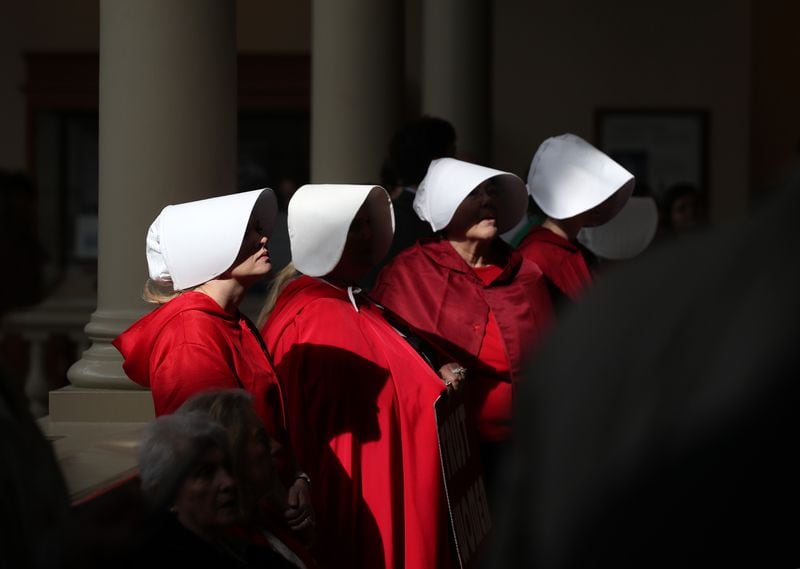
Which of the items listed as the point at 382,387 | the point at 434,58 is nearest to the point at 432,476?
the point at 382,387

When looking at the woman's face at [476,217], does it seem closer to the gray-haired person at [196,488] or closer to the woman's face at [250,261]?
the woman's face at [250,261]

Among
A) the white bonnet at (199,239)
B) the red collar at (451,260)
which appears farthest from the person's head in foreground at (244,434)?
the red collar at (451,260)

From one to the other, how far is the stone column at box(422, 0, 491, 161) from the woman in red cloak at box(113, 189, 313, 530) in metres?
7.32

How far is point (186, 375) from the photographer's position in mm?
3133

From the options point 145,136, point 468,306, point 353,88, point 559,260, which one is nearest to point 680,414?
point 468,306

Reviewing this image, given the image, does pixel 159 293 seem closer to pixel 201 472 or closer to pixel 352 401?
pixel 352 401

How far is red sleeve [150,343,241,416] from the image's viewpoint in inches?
122

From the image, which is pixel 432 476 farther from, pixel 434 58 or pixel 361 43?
pixel 434 58

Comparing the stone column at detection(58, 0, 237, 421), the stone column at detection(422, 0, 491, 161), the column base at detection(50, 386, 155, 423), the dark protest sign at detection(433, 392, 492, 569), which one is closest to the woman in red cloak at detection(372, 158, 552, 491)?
the dark protest sign at detection(433, 392, 492, 569)

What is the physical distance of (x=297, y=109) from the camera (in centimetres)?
1240

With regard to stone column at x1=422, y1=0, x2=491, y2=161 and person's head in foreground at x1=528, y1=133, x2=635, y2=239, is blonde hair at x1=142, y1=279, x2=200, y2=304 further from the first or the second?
stone column at x1=422, y1=0, x2=491, y2=161

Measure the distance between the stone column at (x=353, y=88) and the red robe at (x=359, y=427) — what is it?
13.2 feet

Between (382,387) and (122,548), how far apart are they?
2.15m

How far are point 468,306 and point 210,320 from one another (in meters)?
1.45
